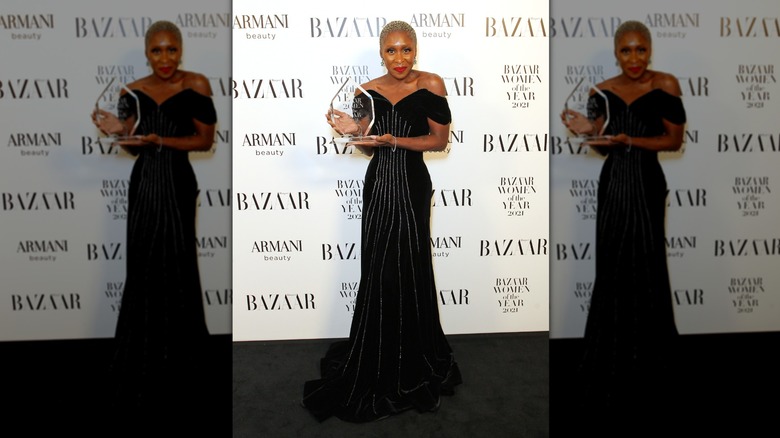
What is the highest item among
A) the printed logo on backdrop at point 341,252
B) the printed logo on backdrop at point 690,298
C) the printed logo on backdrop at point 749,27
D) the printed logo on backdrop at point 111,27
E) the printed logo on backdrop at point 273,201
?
the printed logo on backdrop at point 749,27

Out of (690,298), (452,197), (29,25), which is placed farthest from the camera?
(690,298)

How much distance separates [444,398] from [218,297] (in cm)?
96

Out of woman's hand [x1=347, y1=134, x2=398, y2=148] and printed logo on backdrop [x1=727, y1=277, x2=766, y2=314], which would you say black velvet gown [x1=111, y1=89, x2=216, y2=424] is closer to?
woman's hand [x1=347, y1=134, x2=398, y2=148]

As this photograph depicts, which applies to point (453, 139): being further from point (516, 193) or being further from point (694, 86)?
point (694, 86)

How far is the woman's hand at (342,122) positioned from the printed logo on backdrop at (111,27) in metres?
0.75

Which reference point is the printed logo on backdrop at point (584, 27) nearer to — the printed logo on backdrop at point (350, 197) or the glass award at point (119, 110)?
the printed logo on backdrop at point (350, 197)

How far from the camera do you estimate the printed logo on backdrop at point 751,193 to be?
232 cm

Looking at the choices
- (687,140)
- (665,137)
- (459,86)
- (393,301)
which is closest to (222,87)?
(459,86)

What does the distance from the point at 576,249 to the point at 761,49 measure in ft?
3.58

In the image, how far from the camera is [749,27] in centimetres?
230

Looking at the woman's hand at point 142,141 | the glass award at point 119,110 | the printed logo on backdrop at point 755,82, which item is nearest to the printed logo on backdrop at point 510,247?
the printed logo on backdrop at point 755,82

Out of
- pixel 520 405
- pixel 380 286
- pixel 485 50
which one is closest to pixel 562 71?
pixel 485 50

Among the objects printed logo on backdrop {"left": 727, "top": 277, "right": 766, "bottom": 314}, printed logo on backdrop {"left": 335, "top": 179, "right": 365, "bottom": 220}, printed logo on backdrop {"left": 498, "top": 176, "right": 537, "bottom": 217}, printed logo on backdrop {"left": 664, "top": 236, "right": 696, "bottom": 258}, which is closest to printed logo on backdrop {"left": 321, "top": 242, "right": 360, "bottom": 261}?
printed logo on backdrop {"left": 335, "top": 179, "right": 365, "bottom": 220}

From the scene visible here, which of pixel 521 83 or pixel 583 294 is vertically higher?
pixel 521 83
